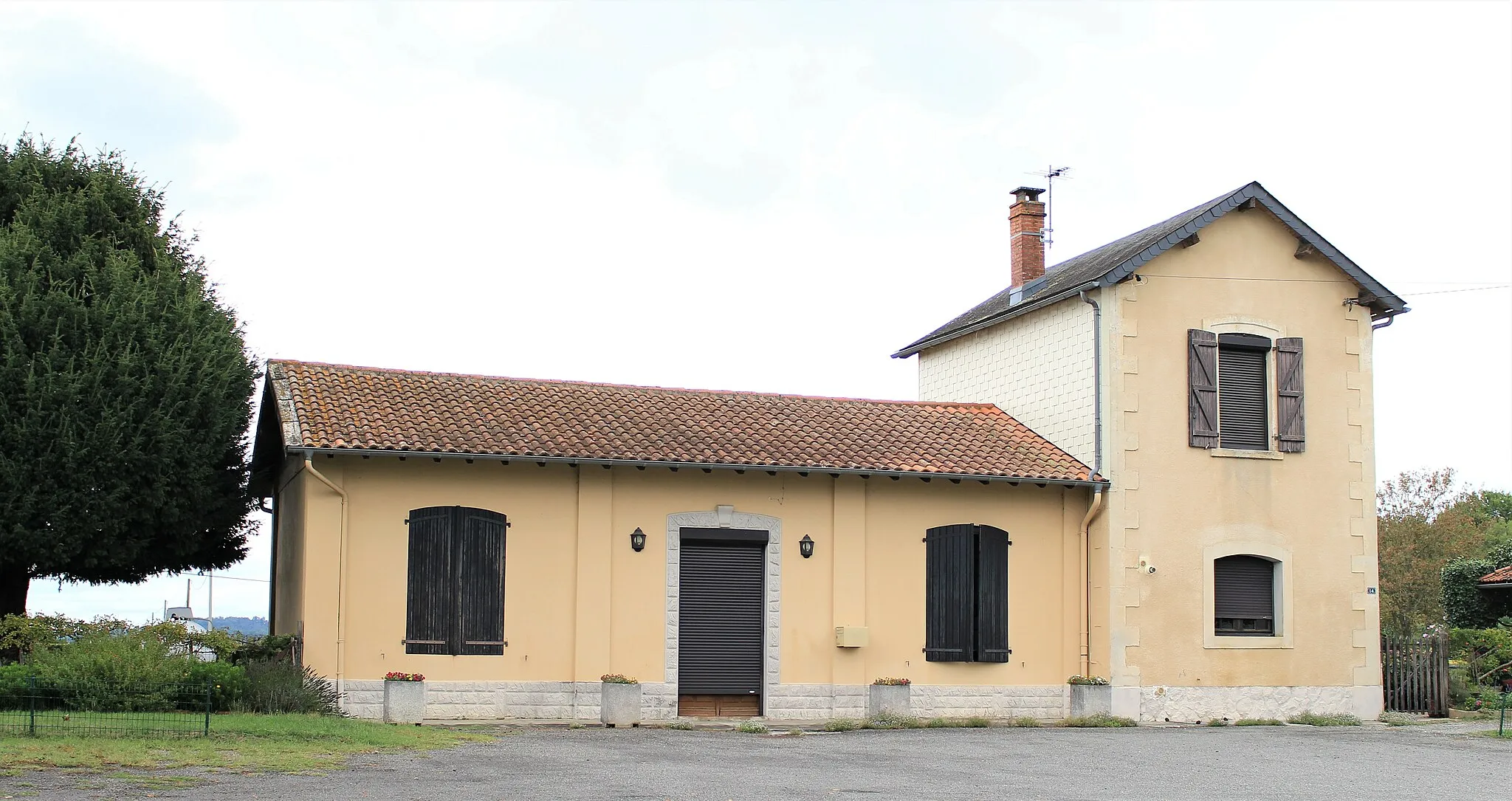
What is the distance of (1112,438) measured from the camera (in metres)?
19.6

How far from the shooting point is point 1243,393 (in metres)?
20.3

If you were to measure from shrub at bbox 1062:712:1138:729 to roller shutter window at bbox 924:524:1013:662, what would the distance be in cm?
116

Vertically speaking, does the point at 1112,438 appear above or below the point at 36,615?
above

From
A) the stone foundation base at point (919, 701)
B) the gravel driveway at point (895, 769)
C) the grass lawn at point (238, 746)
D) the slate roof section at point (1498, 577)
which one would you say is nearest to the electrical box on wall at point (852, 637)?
the stone foundation base at point (919, 701)

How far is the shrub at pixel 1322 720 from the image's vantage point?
19453 mm

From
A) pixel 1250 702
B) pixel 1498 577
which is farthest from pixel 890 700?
pixel 1498 577

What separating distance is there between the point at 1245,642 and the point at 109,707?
13.8 meters

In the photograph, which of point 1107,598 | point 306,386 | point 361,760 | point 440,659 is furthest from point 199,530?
point 1107,598

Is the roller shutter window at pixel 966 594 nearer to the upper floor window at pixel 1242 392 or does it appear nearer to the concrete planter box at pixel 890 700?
the concrete planter box at pixel 890 700

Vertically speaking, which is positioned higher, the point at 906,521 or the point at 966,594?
the point at 906,521

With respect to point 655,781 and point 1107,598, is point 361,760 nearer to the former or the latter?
point 655,781

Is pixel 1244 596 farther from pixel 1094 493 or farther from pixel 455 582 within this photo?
pixel 455 582

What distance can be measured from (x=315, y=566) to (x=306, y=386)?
104 inches

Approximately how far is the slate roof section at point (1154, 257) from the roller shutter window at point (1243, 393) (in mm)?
1561
